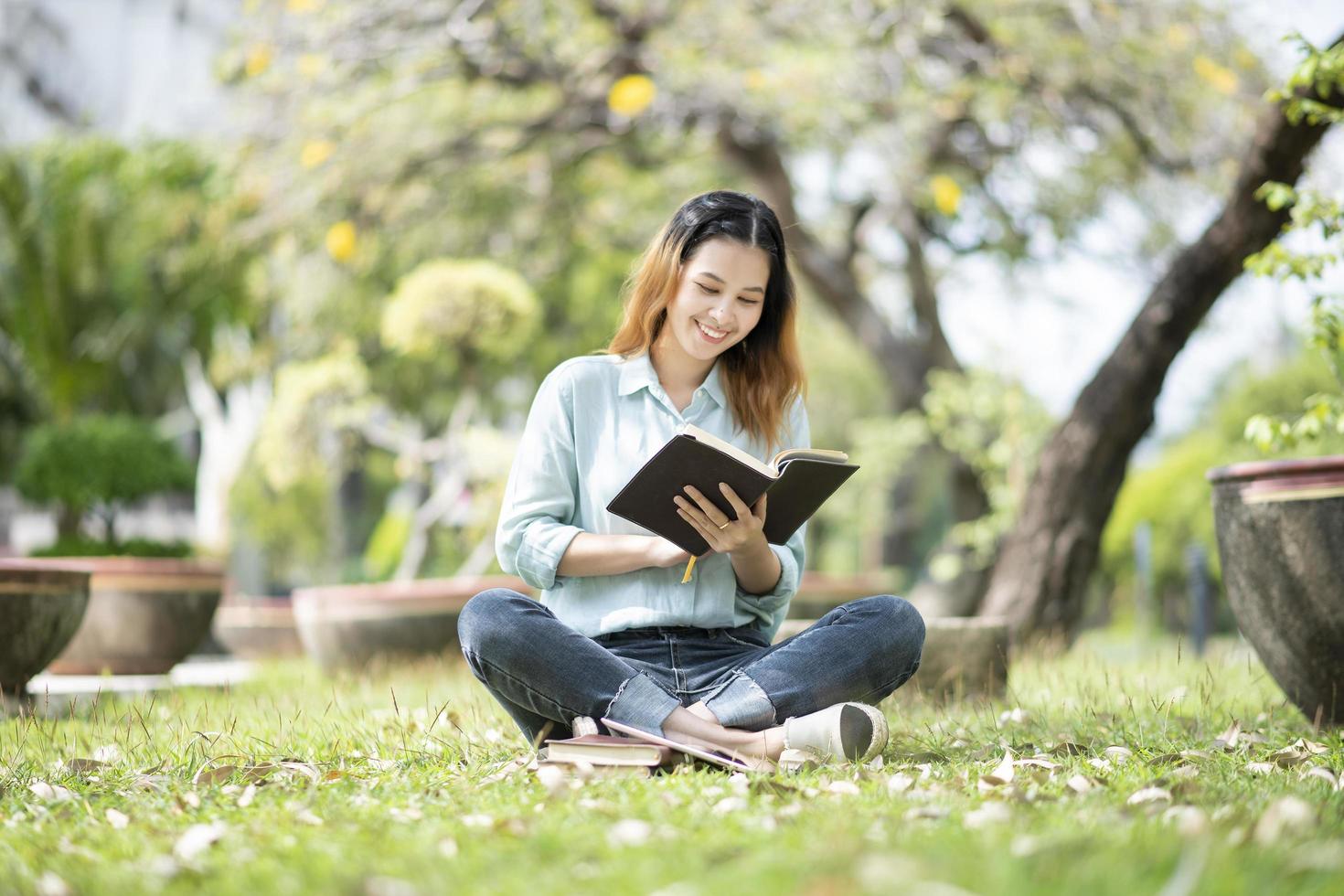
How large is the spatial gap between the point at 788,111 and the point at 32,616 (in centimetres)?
495

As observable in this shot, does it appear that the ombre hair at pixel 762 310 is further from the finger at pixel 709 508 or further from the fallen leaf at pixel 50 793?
the fallen leaf at pixel 50 793

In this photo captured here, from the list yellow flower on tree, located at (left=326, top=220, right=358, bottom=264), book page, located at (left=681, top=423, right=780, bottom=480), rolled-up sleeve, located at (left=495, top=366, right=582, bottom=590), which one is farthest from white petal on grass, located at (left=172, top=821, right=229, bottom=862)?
yellow flower on tree, located at (left=326, top=220, right=358, bottom=264)

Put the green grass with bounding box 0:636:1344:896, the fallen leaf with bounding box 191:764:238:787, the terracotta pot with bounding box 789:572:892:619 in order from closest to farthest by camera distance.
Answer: the green grass with bounding box 0:636:1344:896 → the fallen leaf with bounding box 191:764:238:787 → the terracotta pot with bounding box 789:572:892:619

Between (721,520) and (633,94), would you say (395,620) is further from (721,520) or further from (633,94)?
(721,520)

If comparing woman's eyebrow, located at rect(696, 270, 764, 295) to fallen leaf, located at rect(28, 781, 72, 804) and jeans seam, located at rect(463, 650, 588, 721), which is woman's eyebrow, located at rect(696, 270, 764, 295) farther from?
fallen leaf, located at rect(28, 781, 72, 804)

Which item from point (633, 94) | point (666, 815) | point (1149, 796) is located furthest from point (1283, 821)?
point (633, 94)

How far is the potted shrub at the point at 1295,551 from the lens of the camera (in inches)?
131

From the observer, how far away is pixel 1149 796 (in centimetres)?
224

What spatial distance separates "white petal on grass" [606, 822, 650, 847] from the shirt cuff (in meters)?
1.05

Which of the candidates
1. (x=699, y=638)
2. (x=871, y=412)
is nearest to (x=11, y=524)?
(x=871, y=412)

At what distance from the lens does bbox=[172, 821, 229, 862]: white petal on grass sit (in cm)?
193

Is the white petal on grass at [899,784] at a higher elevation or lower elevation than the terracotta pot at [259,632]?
higher

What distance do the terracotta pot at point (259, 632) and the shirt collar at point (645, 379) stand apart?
6.79 meters

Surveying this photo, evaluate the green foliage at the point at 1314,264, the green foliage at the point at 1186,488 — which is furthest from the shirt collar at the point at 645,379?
the green foliage at the point at 1186,488
